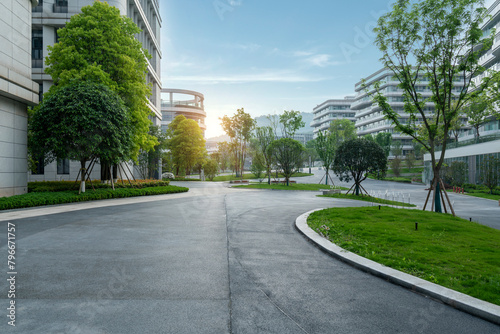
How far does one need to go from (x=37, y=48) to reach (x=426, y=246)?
32.8 meters

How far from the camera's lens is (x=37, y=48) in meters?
26.9

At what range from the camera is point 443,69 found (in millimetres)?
13172

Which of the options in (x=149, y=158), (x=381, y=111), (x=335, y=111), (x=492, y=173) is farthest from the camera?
(x=335, y=111)

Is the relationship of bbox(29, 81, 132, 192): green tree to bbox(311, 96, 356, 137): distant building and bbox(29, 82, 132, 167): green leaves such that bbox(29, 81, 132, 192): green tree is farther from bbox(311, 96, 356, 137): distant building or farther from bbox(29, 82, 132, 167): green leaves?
bbox(311, 96, 356, 137): distant building

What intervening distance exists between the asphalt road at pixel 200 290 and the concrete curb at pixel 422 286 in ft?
0.40

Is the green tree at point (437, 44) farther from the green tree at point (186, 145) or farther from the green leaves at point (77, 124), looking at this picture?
the green tree at point (186, 145)

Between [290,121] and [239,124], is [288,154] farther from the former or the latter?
[239,124]

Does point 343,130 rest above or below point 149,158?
above

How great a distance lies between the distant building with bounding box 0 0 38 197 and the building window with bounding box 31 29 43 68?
11618 mm

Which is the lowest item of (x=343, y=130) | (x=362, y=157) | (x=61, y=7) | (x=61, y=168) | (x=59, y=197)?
(x=59, y=197)

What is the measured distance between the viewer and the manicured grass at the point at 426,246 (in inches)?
190

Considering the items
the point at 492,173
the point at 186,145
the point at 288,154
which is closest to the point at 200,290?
the point at 288,154

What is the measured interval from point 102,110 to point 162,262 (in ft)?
42.8

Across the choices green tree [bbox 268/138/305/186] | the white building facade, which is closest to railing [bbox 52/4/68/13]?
the white building facade
